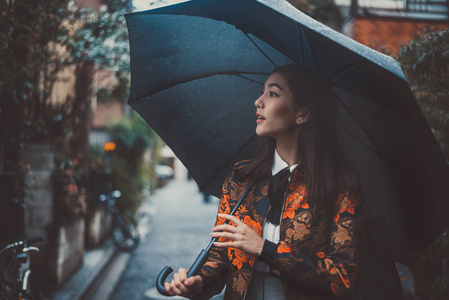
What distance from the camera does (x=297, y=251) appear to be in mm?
2064

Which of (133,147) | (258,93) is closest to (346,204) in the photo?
(258,93)

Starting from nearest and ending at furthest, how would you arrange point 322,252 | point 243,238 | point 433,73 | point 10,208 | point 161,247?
point 243,238 < point 322,252 < point 433,73 < point 10,208 < point 161,247

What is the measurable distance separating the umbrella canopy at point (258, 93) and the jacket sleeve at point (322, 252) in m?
0.58

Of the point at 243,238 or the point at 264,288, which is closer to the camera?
the point at 243,238

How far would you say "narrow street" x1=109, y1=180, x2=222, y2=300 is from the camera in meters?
7.82

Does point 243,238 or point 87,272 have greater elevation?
point 243,238

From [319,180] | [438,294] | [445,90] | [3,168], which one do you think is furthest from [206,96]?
[3,168]

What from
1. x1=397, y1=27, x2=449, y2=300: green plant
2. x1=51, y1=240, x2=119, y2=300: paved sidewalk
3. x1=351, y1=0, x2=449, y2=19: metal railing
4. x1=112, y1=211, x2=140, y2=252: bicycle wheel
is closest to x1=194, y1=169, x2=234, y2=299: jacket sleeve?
x1=397, y1=27, x2=449, y2=300: green plant

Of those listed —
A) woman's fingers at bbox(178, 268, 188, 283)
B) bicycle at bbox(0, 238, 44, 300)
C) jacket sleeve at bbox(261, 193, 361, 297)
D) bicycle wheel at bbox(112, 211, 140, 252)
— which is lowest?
bicycle wheel at bbox(112, 211, 140, 252)

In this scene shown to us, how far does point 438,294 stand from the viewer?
3732mm

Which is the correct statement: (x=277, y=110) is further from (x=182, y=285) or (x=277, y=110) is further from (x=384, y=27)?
(x=384, y=27)

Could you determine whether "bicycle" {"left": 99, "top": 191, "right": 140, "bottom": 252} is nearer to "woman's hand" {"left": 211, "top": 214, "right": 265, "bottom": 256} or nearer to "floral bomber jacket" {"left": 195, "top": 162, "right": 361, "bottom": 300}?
"floral bomber jacket" {"left": 195, "top": 162, "right": 361, "bottom": 300}

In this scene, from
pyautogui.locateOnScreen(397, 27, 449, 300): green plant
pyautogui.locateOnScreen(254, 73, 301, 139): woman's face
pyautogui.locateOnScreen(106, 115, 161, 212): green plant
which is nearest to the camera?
pyautogui.locateOnScreen(254, 73, 301, 139): woman's face

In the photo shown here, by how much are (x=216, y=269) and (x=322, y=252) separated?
1.76 feet
